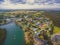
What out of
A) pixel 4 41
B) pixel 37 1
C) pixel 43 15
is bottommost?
pixel 4 41

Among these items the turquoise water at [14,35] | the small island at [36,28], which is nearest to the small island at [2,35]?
the turquoise water at [14,35]

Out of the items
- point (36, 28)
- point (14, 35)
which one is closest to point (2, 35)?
point (14, 35)

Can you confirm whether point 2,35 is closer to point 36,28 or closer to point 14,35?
point 14,35

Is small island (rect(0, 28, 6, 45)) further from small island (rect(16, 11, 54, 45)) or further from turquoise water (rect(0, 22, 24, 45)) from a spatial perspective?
small island (rect(16, 11, 54, 45))

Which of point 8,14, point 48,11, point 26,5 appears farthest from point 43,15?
point 8,14

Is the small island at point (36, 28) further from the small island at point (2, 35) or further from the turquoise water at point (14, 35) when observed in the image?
the small island at point (2, 35)

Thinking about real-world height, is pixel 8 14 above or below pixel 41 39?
above

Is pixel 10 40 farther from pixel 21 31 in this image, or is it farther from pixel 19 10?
pixel 19 10

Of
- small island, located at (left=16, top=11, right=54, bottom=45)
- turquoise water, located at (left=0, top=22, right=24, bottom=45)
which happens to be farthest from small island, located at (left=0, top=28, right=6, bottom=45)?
small island, located at (left=16, top=11, right=54, bottom=45)
